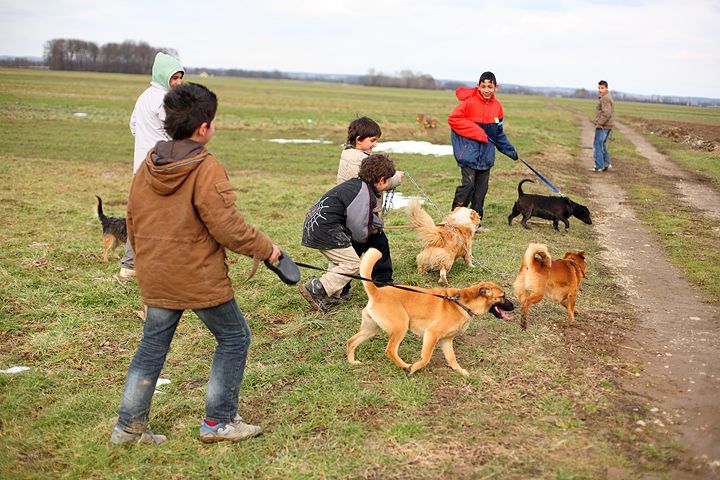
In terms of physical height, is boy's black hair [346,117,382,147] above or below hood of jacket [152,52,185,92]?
below

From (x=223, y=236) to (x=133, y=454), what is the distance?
1694 mm

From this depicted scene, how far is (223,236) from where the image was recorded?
3.62m

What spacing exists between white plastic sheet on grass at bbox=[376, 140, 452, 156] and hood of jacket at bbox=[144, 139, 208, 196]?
2018 cm

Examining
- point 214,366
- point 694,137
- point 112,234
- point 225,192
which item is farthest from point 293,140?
point 225,192

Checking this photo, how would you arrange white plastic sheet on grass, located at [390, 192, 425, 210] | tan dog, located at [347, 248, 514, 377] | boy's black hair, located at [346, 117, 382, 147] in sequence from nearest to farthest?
tan dog, located at [347, 248, 514, 377], boy's black hair, located at [346, 117, 382, 147], white plastic sheet on grass, located at [390, 192, 425, 210]

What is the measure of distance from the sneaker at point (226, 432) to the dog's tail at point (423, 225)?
406 centimetres

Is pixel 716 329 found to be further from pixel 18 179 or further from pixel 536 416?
pixel 18 179

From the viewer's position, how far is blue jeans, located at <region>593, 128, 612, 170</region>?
18.5 metres

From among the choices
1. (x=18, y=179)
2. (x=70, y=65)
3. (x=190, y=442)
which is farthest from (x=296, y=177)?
(x=70, y=65)

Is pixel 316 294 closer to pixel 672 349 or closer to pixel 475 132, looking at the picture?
pixel 672 349

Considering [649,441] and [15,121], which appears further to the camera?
[15,121]

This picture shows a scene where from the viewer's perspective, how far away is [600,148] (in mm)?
18984

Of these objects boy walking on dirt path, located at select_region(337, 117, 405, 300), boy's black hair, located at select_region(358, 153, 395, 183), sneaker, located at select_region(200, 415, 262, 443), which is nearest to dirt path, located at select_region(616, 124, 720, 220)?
boy walking on dirt path, located at select_region(337, 117, 405, 300)

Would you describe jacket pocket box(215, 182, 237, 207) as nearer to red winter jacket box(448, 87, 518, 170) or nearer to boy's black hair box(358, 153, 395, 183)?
boy's black hair box(358, 153, 395, 183)
